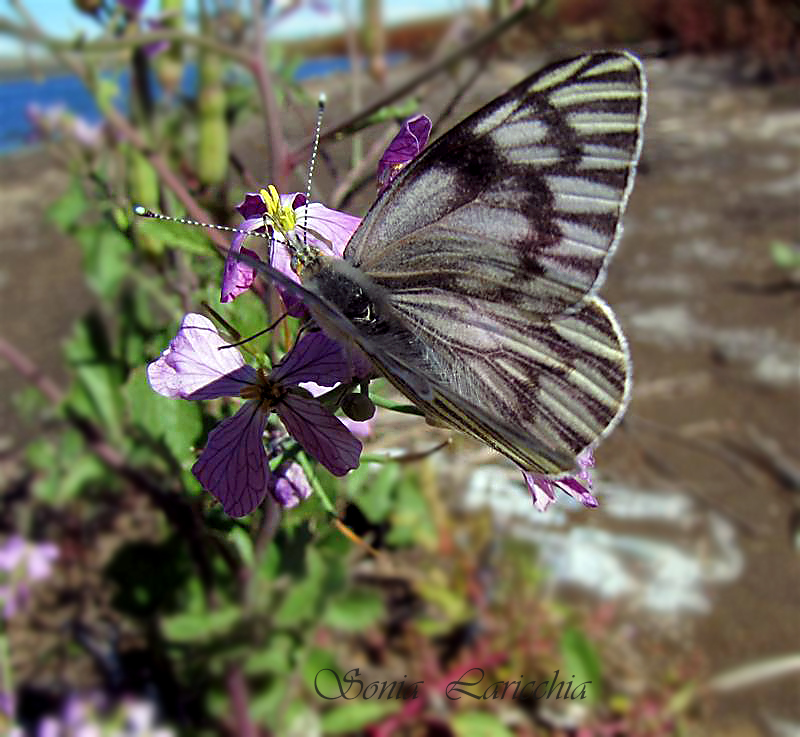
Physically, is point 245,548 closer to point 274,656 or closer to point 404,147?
point 274,656

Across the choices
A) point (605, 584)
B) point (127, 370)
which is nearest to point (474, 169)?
point (127, 370)

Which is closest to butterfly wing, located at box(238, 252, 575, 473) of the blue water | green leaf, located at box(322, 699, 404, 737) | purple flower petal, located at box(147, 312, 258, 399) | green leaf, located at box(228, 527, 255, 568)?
purple flower petal, located at box(147, 312, 258, 399)

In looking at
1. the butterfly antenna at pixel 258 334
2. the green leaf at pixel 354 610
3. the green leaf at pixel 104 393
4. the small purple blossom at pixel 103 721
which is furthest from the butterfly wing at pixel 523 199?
the small purple blossom at pixel 103 721

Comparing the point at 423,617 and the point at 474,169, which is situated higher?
the point at 474,169

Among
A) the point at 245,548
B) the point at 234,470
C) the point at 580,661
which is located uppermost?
the point at 234,470

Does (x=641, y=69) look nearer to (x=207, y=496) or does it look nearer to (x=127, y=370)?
(x=207, y=496)

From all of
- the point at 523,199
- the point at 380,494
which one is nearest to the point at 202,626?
the point at 380,494
